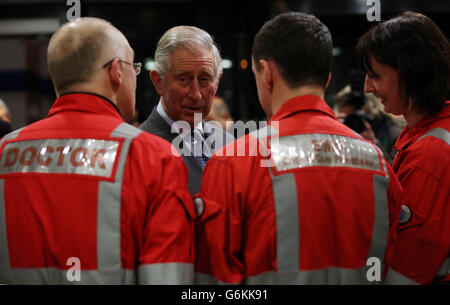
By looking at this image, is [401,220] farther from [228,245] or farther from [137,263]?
[137,263]

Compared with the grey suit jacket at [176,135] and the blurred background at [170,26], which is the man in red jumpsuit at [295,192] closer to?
the grey suit jacket at [176,135]

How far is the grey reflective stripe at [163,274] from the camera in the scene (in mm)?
1285

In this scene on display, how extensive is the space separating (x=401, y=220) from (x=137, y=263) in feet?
2.68

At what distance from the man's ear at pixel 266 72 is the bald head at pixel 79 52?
43cm

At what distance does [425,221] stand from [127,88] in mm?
1003

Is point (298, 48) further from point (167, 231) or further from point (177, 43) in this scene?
point (177, 43)

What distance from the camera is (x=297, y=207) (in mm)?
1320

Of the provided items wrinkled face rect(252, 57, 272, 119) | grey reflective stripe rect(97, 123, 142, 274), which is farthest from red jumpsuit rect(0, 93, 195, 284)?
wrinkled face rect(252, 57, 272, 119)

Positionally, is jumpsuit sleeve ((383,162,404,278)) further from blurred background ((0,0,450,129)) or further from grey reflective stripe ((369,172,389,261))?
blurred background ((0,0,450,129))

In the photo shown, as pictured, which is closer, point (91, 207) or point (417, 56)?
point (91, 207)

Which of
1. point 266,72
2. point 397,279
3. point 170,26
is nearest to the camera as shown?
point 266,72

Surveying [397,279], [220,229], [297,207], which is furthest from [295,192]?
[397,279]
